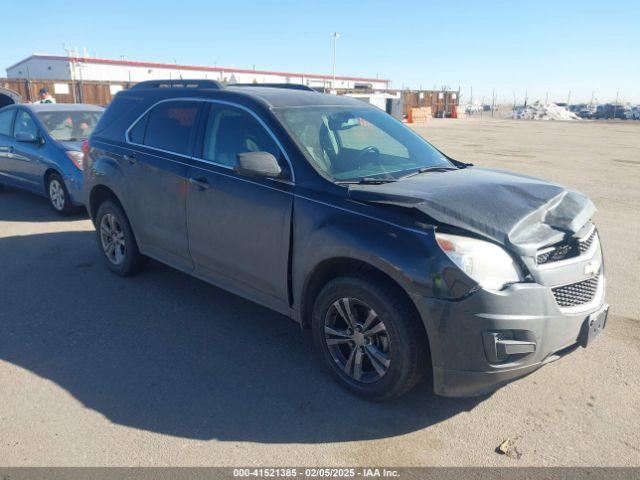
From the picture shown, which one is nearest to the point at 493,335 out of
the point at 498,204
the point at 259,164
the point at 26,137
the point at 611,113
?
the point at 498,204

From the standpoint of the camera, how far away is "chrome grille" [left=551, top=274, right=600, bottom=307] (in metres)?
3.00

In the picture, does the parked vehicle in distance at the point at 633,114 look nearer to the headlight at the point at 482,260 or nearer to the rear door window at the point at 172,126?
the rear door window at the point at 172,126

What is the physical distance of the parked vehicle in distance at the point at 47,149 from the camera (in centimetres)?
805

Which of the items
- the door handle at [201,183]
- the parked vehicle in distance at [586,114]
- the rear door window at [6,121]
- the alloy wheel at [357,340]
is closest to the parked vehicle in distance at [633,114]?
the parked vehicle in distance at [586,114]

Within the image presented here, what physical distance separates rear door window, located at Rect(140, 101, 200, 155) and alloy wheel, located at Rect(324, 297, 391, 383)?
2.00 m

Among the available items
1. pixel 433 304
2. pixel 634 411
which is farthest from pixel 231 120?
pixel 634 411

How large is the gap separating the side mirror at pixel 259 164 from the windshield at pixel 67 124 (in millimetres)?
5878

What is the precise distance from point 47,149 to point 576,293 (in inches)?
311

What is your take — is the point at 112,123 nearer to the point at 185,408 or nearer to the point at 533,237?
the point at 185,408

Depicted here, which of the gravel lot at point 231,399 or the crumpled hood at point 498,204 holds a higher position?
the crumpled hood at point 498,204

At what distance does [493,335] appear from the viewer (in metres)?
2.82

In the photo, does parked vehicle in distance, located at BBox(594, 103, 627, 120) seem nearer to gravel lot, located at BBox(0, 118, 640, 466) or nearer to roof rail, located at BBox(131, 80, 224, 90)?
gravel lot, located at BBox(0, 118, 640, 466)

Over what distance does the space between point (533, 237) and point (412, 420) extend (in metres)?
1.28

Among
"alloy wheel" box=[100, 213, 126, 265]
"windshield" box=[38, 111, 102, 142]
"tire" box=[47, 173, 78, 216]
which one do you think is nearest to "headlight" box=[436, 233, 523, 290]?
"alloy wheel" box=[100, 213, 126, 265]
